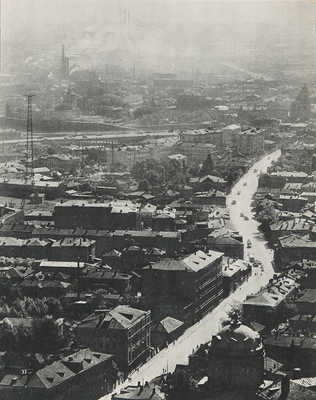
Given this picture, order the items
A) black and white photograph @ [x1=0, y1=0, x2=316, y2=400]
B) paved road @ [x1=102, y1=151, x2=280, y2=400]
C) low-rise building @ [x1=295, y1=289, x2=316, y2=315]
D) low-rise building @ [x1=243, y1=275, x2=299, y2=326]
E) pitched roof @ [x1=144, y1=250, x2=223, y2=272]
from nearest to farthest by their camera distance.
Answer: black and white photograph @ [x1=0, y1=0, x2=316, y2=400]
paved road @ [x1=102, y1=151, x2=280, y2=400]
low-rise building @ [x1=243, y1=275, x2=299, y2=326]
low-rise building @ [x1=295, y1=289, x2=316, y2=315]
pitched roof @ [x1=144, y1=250, x2=223, y2=272]

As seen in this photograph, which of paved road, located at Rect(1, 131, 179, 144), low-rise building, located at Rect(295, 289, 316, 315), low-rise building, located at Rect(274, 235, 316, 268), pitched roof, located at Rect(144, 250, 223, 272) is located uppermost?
pitched roof, located at Rect(144, 250, 223, 272)

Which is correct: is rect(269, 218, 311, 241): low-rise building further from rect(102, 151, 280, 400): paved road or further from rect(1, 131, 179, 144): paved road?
rect(1, 131, 179, 144): paved road

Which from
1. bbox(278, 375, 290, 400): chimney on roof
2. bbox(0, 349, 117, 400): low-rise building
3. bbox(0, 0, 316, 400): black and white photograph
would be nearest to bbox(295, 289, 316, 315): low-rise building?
bbox(0, 0, 316, 400): black and white photograph

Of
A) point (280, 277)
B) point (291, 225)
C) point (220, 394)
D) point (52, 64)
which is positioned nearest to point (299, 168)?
point (291, 225)

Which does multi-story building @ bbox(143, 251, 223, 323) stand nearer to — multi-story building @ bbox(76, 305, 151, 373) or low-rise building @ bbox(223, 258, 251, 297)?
low-rise building @ bbox(223, 258, 251, 297)

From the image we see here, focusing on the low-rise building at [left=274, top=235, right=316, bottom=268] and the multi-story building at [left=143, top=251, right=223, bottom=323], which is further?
the low-rise building at [left=274, top=235, right=316, bottom=268]

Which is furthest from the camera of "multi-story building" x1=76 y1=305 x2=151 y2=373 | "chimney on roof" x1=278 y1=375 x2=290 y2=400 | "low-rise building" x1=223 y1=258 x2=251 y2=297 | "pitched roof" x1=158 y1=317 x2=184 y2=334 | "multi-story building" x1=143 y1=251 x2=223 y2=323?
"low-rise building" x1=223 y1=258 x2=251 y2=297

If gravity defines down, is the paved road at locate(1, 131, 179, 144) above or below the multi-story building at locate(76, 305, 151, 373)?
below

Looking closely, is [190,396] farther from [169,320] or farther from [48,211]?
[48,211]
